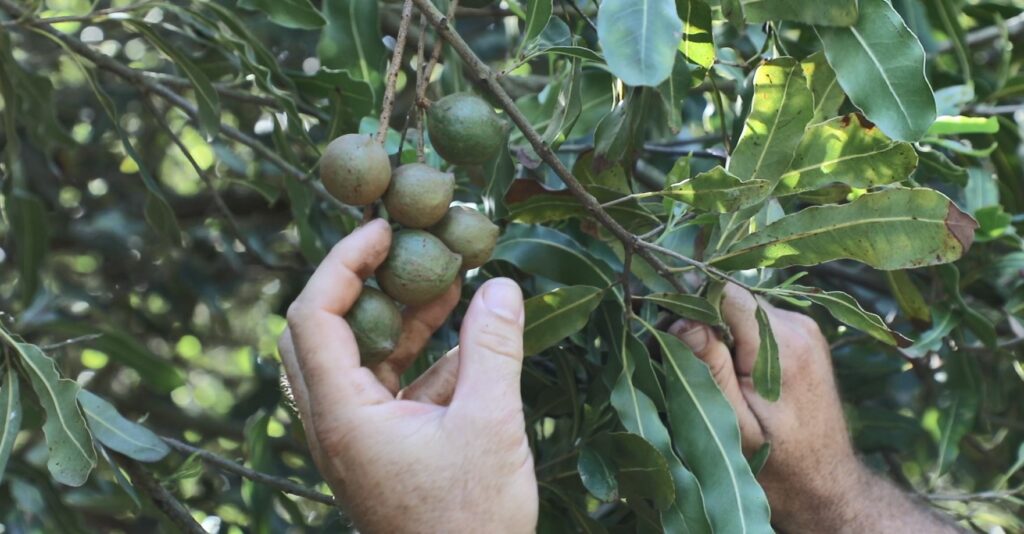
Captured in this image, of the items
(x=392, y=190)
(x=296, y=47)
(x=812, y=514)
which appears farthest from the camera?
(x=296, y=47)

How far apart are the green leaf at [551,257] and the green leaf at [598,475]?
0.72 ft

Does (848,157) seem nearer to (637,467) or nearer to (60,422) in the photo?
(637,467)

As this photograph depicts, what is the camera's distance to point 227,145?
263cm

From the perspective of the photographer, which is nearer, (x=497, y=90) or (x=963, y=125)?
(x=497, y=90)

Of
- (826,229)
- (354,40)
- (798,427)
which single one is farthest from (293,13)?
(798,427)

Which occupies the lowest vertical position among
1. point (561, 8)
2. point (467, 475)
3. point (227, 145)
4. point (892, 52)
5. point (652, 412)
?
point (227, 145)

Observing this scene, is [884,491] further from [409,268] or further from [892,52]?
[409,268]

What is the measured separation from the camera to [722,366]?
1.53m

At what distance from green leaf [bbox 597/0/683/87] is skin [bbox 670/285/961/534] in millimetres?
530

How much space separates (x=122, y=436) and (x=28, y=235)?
0.67 metres

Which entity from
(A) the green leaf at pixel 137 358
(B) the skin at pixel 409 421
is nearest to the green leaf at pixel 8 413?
(B) the skin at pixel 409 421

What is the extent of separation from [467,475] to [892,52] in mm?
618

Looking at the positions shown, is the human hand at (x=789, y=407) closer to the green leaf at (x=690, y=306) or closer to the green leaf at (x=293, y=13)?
the green leaf at (x=690, y=306)

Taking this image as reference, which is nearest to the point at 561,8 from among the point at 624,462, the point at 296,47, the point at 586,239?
the point at 586,239
